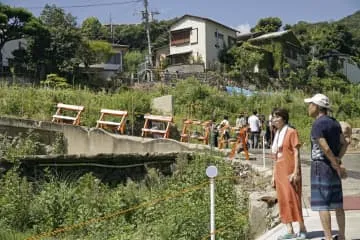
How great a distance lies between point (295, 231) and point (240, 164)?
21.0ft

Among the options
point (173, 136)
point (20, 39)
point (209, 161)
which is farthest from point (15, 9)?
point (209, 161)

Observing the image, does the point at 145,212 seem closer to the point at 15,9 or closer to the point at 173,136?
the point at 173,136

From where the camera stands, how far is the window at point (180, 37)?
173ft

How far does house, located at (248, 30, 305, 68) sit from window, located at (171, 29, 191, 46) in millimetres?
6182

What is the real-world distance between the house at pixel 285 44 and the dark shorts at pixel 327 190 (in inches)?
1852

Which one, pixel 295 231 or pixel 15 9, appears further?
pixel 15 9

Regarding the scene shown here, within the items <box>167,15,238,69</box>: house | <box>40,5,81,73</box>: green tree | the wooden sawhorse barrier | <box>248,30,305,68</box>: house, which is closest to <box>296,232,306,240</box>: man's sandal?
the wooden sawhorse barrier

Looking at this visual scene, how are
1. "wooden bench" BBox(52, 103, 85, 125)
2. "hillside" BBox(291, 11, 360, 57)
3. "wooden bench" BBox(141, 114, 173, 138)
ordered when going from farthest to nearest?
1. "hillside" BBox(291, 11, 360, 57)
2. "wooden bench" BBox(52, 103, 85, 125)
3. "wooden bench" BBox(141, 114, 173, 138)

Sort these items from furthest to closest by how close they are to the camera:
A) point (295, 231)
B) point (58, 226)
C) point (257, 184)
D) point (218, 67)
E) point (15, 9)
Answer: point (218, 67)
point (15, 9)
point (257, 184)
point (58, 226)
point (295, 231)

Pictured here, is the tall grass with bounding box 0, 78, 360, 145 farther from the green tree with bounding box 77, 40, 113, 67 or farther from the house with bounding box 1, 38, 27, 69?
the house with bounding box 1, 38, 27, 69

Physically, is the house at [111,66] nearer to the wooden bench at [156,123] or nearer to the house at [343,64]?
the wooden bench at [156,123]

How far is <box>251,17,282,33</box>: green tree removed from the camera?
6284 cm

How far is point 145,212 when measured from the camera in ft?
35.9

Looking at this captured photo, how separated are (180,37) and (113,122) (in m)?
33.6
